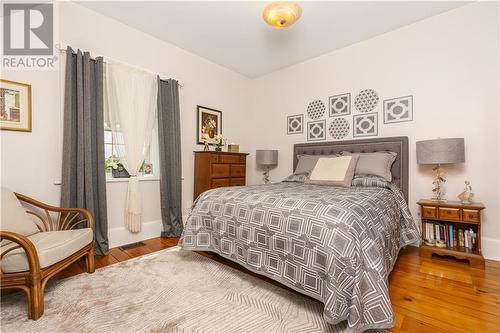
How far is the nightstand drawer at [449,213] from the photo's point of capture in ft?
7.47

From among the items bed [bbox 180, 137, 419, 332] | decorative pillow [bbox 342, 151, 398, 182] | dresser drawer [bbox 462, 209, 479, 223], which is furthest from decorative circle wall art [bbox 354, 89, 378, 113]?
dresser drawer [bbox 462, 209, 479, 223]

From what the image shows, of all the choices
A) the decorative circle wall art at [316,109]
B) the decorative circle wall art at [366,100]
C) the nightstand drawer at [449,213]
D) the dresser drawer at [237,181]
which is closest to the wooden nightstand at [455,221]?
the nightstand drawer at [449,213]

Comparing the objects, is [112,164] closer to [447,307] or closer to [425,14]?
[447,307]

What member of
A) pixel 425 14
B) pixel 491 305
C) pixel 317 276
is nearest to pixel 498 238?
pixel 491 305

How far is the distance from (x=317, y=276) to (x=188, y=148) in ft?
9.05

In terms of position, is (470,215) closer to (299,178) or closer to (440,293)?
(440,293)

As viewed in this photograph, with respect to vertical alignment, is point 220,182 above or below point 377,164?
below

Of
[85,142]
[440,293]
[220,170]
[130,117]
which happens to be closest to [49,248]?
[85,142]

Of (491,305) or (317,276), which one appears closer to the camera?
(317,276)

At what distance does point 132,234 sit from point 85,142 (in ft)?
4.13

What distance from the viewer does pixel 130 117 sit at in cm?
284

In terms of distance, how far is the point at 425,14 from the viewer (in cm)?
269

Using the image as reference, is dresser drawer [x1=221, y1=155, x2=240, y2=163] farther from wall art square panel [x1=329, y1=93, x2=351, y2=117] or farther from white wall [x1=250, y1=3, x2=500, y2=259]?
white wall [x1=250, y1=3, x2=500, y2=259]

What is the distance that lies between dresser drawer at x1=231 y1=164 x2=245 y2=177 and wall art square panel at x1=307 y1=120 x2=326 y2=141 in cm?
124
